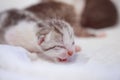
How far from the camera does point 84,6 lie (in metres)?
1.67

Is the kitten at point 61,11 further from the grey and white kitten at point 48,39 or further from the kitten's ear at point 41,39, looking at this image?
the kitten's ear at point 41,39

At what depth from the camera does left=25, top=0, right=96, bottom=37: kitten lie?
139 cm

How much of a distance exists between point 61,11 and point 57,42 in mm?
536

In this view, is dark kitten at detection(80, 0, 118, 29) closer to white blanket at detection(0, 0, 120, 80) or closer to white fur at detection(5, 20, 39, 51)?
white fur at detection(5, 20, 39, 51)

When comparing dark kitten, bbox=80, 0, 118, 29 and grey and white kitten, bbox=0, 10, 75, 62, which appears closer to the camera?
grey and white kitten, bbox=0, 10, 75, 62

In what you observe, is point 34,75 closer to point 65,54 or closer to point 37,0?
point 65,54

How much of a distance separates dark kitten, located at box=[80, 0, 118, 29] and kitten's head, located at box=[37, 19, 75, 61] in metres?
0.69

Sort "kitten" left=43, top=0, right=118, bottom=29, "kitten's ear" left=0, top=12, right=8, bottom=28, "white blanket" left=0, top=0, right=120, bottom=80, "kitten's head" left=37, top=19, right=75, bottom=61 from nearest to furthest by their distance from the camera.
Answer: "white blanket" left=0, top=0, right=120, bottom=80, "kitten's head" left=37, top=19, right=75, bottom=61, "kitten's ear" left=0, top=12, right=8, bottom=28, "kitten" left=43, top=0, right=118, bottom=29

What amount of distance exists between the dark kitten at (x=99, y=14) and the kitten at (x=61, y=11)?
0.09m

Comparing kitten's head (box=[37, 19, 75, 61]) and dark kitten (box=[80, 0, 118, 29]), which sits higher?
dark kitten (box=[80, 0, 118, 29])

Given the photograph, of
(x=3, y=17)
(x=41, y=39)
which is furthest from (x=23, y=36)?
(x=3, y=17)

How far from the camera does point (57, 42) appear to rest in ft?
2.92

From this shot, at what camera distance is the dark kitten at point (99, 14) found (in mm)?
1610

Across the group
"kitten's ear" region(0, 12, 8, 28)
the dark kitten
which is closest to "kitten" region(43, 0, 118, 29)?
the dark kitten
